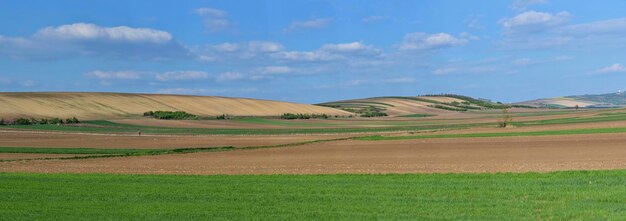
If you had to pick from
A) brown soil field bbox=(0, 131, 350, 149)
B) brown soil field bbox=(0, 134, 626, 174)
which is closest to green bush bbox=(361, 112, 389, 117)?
brown soil field bbox=(0, 131, 350, 149)

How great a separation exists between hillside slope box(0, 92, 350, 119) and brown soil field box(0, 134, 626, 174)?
2201 inches

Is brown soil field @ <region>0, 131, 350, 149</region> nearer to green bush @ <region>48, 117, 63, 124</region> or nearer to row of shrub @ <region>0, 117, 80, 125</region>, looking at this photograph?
row of shrub @ <region>0, 117, 80, 125</region>

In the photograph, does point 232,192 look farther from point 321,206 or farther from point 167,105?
point 167,105

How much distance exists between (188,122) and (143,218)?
291ft

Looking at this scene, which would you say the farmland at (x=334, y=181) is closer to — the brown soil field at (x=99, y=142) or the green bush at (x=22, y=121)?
the brown soil field at (x=99, y=142)

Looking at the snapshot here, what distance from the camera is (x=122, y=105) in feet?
399

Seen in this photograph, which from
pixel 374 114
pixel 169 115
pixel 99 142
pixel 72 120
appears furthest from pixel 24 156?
pixel 374 114

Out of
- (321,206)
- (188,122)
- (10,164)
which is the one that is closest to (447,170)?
(321,206)

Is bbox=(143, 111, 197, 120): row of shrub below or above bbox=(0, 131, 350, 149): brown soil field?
above

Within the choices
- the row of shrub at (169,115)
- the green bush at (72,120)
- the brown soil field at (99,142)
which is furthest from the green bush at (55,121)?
the row of shrub at (169,115)

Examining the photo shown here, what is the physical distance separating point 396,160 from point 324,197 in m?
20.0

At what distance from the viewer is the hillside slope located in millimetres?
103438

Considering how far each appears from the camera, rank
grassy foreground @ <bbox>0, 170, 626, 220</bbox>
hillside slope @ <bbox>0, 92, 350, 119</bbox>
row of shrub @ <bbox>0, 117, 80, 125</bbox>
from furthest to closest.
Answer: hillside slope @ <bbox>0, 92, 350, 119</bbox> < row of shrub @ <bbox>0, 117, 80, 125</bbox> < grassy foreground @ <bbox>0, 170, 626, 220</bbox>

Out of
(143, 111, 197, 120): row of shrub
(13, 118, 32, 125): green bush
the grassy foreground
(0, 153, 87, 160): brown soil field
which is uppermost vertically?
(143, 111, 197, 120): row of shrub
